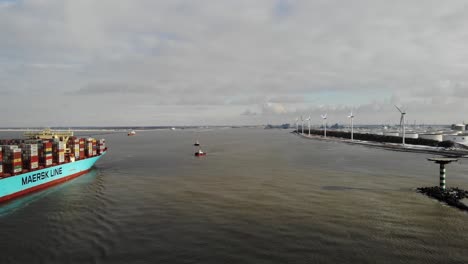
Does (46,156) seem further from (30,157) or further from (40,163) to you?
(30,157)

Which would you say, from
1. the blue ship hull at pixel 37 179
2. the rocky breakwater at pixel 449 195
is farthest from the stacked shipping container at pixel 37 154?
the rocky breakwater at pixel 449 195

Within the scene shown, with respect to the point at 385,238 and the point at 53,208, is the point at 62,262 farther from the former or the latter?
the point at 385,238

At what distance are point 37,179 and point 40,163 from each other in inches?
211

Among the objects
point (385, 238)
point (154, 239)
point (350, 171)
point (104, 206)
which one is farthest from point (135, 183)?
point (350, 171)

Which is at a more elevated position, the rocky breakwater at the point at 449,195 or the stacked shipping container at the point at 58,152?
the stacked shipping container at the point at 58,152

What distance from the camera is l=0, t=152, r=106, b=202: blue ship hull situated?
115 ft

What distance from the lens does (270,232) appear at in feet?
71.2

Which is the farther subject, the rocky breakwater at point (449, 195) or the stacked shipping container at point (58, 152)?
the stacked shipping container at point (58, 152)

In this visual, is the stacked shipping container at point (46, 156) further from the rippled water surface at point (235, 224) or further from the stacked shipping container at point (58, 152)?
the rippled water surface at point (235, 224)

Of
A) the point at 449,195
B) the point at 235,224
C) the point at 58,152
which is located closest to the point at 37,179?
the point at 58,152

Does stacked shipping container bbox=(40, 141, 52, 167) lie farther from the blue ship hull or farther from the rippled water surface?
the rippled water surface

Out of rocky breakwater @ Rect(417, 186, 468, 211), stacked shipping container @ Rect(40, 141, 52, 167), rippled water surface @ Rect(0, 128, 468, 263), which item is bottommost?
rippled water surface @ Rect(0, 128, 468, 263)

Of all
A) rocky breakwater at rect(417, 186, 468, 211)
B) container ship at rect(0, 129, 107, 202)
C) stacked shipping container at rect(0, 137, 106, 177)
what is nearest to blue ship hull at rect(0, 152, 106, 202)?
container ship at rect(0, 129, 107, 202)

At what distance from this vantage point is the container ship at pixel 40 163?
120 feet
